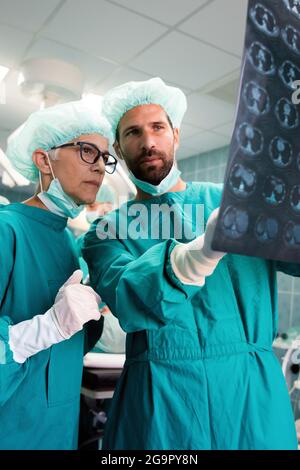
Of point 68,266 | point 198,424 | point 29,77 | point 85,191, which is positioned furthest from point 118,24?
point 198,424

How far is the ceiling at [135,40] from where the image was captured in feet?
8.15

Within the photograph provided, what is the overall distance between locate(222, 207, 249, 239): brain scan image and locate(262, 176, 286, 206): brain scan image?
0.18ft

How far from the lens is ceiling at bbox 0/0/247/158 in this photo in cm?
248

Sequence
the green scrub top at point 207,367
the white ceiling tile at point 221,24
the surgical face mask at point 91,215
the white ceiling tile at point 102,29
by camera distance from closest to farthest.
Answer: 1. the green scrub top at point 207,367
2. the white ceiling tile at point 221,24
3. the white ceiling tile at point 102,29
4. the surgical face mask at point 91,215

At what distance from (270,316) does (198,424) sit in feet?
1.08

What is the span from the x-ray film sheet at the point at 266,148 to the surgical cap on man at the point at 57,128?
0.87 m

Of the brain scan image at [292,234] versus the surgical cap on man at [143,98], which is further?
the surgical cap on man at [143,98]

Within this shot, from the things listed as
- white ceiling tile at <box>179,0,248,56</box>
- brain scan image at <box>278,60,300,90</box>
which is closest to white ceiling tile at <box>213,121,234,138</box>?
white ceiling tile at <box>179,0,248,56</box>

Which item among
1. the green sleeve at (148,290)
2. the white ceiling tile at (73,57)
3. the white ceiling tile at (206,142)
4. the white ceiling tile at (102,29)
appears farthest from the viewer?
the white ceiling tile at (206,142)

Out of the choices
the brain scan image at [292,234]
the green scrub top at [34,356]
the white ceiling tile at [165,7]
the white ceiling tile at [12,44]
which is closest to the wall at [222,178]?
the white ceiling tile at [165,7]

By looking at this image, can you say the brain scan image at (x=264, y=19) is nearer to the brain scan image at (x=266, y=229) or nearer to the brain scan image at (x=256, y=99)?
the brain scan image at (x=256, y=99)

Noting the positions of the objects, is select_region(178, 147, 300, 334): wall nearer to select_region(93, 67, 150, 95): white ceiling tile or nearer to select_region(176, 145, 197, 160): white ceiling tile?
select_region(176, 145, 197, 160): white ceiling tile

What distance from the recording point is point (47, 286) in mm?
1277

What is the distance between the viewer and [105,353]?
8.40 feet
